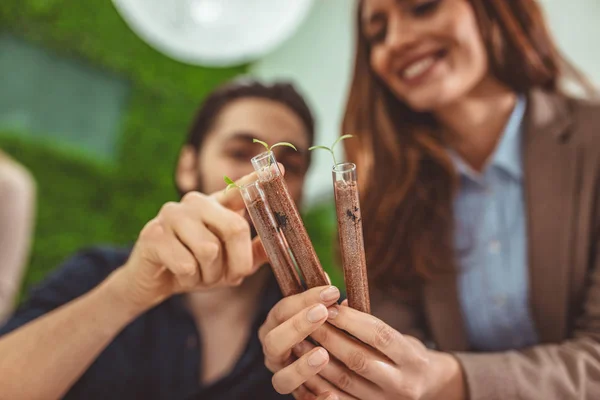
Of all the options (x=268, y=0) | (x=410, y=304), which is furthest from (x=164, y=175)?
(x=410, y=304)

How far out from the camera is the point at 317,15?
2.31 meters

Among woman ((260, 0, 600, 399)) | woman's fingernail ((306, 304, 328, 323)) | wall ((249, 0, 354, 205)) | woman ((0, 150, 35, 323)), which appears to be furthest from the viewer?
wall ((249, 0, 354, 205))

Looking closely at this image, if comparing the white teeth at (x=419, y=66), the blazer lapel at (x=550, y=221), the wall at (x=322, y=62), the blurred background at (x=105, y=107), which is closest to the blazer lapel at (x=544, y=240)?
the blazer lapel at (x=550, y=221)

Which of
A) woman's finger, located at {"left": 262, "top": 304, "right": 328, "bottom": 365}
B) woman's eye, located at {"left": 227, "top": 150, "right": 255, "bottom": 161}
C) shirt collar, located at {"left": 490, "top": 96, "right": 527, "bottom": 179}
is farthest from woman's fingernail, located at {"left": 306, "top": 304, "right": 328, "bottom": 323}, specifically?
shirt collar, located at {"left": 490, "top": 96, "right": 527, "bottom": 179}

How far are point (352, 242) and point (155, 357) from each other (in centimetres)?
58

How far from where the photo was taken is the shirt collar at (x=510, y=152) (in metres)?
0.90

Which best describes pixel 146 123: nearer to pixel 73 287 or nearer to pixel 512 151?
pixel 73 287

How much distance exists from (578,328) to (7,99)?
2181mm

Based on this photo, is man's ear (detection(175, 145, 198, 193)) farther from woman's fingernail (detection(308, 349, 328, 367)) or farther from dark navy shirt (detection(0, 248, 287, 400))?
woman's fingernail (detection(308, 349, 328, 367))

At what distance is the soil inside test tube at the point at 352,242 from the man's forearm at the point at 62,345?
0.34m

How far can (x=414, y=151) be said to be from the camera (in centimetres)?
98

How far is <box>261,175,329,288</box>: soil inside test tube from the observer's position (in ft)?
1.67

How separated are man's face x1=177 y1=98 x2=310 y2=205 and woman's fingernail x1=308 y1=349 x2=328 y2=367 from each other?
0.37 m

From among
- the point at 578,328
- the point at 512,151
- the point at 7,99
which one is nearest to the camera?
the point at 578,328
